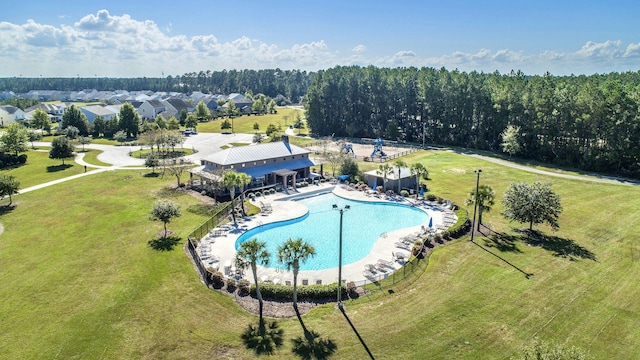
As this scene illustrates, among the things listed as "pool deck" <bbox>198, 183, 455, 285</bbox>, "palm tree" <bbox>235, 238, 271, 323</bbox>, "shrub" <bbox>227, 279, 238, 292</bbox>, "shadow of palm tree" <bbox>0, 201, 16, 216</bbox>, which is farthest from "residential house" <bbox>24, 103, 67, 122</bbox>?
"palm tree" <bbox>235, 238, 271, 323</bbox>

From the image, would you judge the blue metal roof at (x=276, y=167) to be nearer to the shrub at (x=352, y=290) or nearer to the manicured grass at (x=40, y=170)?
the shrub at (x=352, y=290)

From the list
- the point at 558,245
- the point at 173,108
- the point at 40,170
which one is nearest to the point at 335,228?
the point at 558,245

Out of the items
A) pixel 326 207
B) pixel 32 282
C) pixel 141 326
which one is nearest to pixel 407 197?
pixel 326 207

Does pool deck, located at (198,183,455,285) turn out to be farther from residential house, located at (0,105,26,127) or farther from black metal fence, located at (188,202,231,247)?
residential house, located at (0,105,26,127)

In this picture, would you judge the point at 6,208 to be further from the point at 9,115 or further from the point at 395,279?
the point at 9,115

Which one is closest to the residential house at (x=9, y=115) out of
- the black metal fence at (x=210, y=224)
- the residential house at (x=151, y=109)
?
the residential house at (x=151, y=109)
